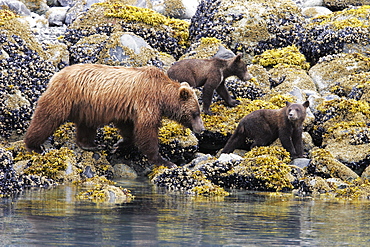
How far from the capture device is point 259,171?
10.1m

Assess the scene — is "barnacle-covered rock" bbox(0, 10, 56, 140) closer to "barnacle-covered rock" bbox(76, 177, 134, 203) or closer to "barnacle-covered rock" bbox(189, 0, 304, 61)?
"barnacle-covered rock" bbox(76, 177, 134, 203)

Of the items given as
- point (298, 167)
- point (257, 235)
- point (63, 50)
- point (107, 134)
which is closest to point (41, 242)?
point (257, 235)

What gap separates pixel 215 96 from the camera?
1376cm

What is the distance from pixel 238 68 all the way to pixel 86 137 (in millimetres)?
3825

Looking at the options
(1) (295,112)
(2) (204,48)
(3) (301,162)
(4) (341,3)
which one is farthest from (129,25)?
(4) (341,3)

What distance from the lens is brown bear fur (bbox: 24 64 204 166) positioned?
10852 mm

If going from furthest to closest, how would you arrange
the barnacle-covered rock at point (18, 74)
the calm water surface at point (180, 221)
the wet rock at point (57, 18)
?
the wet rock at point (57, 18) → the barnacle-covered rock at point (18, 74) → the calm water surface at point (180, 221)

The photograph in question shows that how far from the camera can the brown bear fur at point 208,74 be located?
42.4 ft

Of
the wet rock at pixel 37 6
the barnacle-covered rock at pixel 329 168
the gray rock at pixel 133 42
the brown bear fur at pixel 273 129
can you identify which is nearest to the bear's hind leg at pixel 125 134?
the brown bear fur at pixel 273 129

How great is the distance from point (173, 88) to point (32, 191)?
334cm

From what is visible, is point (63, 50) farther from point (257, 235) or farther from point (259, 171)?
point (257, 235)

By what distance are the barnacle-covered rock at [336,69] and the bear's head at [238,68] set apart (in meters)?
1.99

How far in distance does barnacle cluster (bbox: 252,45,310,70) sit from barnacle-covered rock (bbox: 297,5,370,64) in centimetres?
50

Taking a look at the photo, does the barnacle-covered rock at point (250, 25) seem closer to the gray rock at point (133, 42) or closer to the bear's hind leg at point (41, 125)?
the gray rock at point (133, 42)
